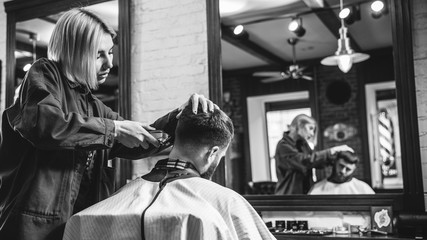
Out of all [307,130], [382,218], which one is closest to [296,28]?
[307,130]

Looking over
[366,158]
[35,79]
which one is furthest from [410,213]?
[35,79]

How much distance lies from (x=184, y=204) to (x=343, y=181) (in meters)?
1.50

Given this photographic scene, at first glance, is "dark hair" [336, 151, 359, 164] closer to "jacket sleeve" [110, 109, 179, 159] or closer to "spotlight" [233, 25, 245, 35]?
"spotlight" [233, 25, 245, 35]

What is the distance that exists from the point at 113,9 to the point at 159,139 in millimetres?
1887

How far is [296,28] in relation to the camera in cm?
302

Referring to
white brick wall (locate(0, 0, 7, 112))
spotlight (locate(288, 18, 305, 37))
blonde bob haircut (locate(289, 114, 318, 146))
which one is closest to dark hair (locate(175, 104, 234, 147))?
blonde bob haircut (locate(289, 114, 318, 146))

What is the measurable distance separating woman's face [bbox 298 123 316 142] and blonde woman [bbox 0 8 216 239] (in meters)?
1.46

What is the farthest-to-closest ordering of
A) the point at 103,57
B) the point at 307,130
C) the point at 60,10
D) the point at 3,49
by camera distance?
the point at 3,49, the point at 60,10, the point at 307,130, the point at 103,57

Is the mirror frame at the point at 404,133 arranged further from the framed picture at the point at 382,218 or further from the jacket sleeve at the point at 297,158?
the jacket sleeve at the point at 297,158

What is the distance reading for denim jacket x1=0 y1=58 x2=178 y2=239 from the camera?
4.76ft

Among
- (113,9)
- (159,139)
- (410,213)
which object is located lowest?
(410,213)

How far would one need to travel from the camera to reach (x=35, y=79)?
154cm

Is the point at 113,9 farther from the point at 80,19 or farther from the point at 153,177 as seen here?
the point at 153,177

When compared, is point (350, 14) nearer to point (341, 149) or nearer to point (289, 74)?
point (289, 74)
